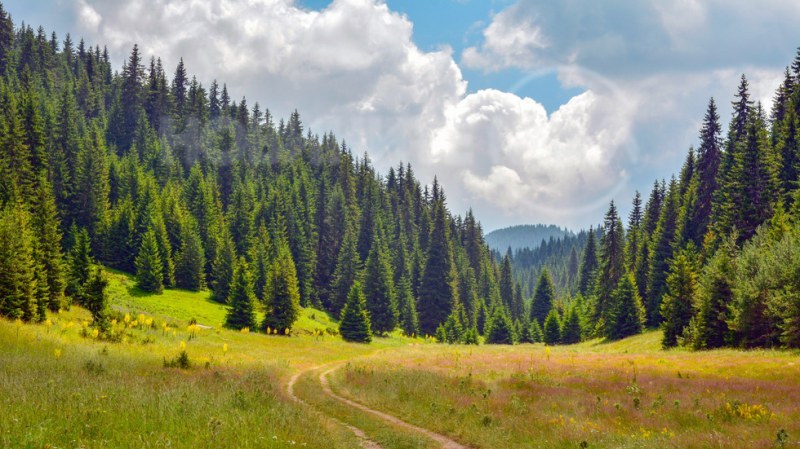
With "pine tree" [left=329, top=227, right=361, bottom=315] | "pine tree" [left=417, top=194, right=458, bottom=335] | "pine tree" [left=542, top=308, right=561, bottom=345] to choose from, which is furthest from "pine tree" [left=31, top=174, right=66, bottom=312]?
"pine tree" [left=542, top=308, right=561, bottom=345]

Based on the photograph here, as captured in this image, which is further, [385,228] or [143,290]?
[385,228]

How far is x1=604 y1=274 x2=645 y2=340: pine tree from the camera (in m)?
60.7

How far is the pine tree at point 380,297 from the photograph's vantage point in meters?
76.2

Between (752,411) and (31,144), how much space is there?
8331 cm

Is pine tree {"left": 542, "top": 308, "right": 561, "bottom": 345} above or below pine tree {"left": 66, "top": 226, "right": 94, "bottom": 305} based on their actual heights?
below

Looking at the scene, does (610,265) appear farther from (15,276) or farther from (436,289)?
(15,276)

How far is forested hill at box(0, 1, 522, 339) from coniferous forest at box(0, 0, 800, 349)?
359 millimetres

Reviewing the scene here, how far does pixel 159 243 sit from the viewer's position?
7556cm

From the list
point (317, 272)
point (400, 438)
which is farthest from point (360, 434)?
point (317, 272)

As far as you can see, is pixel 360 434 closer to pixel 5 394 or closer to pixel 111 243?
pixel 5 394

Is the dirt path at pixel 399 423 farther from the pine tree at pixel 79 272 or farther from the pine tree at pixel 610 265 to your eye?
the pine tree at pixel 610 265

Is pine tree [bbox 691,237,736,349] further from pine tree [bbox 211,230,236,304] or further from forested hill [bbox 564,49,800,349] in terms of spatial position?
pine tree [bbox 211,230,236,304]

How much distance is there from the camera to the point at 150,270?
67.7m

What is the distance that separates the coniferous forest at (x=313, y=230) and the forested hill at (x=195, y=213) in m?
0.36
